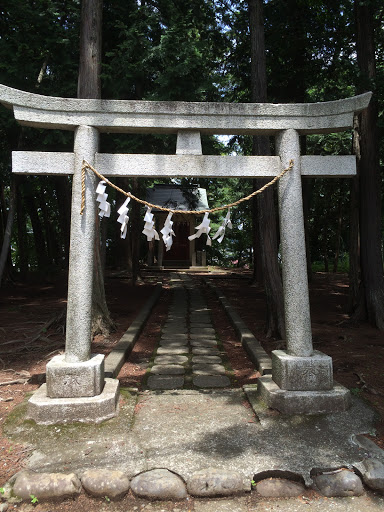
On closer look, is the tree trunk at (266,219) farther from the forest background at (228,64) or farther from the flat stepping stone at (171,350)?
the flat stepping stone at (171,350)

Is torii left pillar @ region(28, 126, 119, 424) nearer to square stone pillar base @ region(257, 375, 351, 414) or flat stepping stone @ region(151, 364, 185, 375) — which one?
flat stepping stone @ region(151, 364, 185, 375)

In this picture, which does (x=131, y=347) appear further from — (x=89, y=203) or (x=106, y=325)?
(x=89, y=203)

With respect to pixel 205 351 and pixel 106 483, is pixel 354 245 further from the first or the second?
pixel 106 483

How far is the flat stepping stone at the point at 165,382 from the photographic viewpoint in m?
4.96

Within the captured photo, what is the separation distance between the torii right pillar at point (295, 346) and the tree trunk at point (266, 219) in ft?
7.92

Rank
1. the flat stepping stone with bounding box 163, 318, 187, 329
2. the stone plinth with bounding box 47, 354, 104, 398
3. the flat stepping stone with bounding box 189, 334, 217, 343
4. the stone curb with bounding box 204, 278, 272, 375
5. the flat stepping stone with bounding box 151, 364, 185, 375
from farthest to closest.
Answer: the flat stepping stone with bounding box 163, 318, 187, 329, the flat stepping stone with bounding box 189, 334, 217, 343, the flat stepping stone with bounding box 151, 364, 185, 375, the stone curb with bounding box 204, 278, 272, 375, the stone plinth with bounding box 47, 354, 104, 398

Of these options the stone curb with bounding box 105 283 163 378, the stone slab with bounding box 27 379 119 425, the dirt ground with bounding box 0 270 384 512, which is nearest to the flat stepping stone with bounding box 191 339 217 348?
the dirt ground with bounding box 0 270 384 512

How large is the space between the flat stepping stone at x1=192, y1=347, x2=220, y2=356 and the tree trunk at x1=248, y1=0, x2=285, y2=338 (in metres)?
1.08

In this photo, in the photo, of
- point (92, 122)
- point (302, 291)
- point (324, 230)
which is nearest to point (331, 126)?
point (302, 291)

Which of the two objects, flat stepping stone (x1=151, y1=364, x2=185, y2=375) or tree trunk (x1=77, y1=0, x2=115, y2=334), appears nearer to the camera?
flat stepping stone (x1=151, y1=364, x2=185, y2=375)

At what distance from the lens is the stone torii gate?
12.7ft

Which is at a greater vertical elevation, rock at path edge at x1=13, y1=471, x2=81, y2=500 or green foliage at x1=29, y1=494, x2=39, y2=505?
rock at path edge at x1=13, y1=471, x2=81, y2=500

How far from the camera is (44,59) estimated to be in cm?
792

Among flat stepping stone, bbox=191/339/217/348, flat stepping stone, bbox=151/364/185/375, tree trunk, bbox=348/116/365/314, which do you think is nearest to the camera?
flat stepping stone, bbox=151/364/185/375
